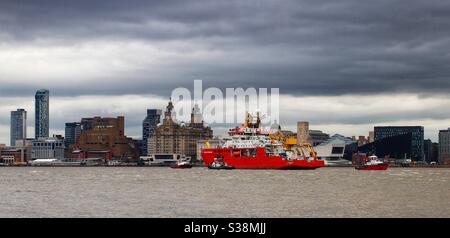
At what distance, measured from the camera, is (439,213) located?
73.4 metres
